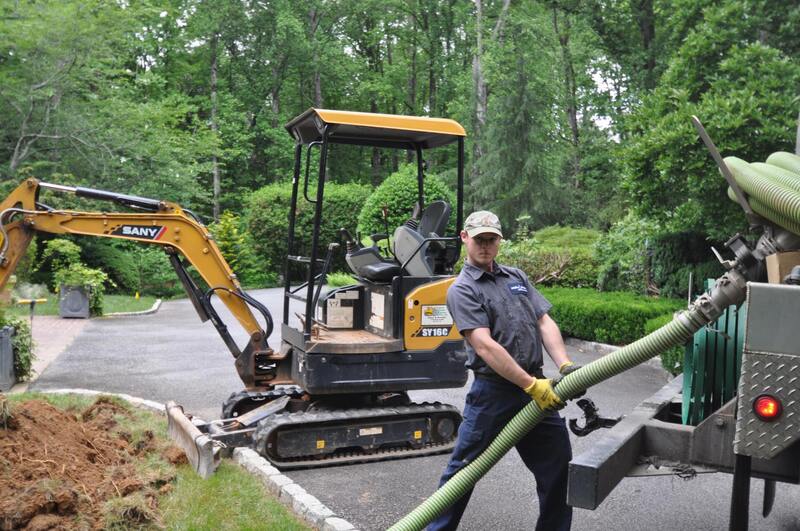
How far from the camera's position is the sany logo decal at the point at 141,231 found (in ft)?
25.0

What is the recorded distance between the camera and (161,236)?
7754 millimetres

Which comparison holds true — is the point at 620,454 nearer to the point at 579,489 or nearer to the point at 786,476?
the point at 579,489

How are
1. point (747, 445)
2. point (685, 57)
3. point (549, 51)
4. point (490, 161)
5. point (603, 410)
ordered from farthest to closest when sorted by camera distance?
1. point (549, 51)
2. point (490, 161)
3. point (685, 57)
4. point (603, 410)
5. point (747, 445)

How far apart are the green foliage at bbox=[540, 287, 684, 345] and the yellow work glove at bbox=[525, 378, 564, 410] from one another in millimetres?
8910

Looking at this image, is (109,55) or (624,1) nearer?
(109,55)

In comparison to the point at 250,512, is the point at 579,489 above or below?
above

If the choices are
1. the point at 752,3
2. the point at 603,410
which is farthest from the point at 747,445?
the point at 752,3

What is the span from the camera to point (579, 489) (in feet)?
10.4

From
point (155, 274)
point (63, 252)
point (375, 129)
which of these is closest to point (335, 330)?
point (375, 129)

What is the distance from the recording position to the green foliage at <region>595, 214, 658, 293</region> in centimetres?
1530

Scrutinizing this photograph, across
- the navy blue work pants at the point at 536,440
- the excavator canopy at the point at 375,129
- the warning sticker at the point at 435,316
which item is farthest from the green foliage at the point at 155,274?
the navy blue work pants at the point at 536,440

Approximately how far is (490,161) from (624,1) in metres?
7.07

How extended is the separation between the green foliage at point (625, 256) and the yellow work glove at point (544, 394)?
37.8ft

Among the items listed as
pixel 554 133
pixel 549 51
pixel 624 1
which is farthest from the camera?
pixel 549 51
